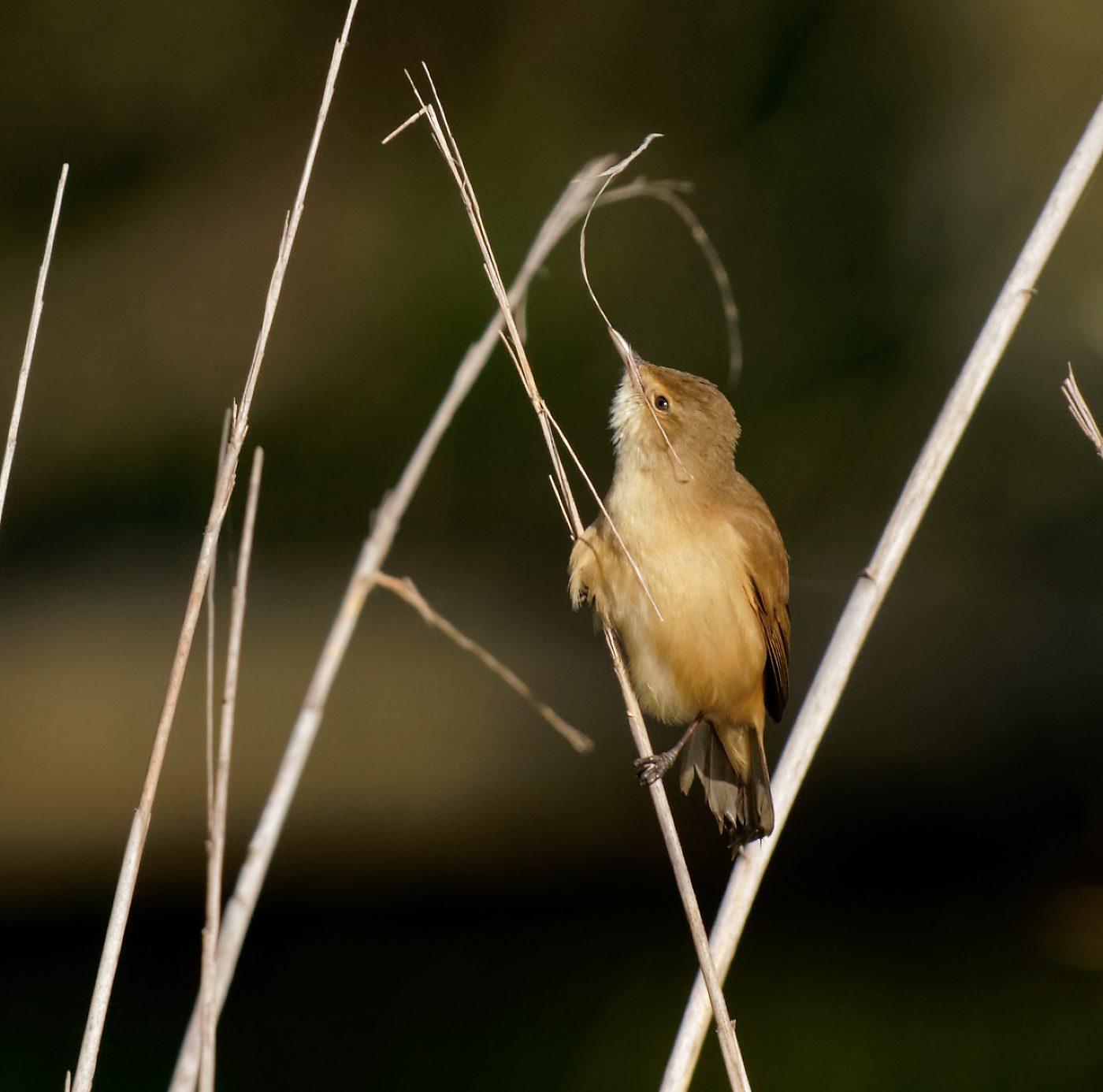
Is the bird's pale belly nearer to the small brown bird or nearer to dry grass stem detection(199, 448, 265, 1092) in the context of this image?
the small brown bird

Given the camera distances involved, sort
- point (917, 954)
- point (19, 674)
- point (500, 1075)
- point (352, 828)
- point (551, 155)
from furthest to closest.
→ point (19, 674) → point (352, 828) → point (551, 155) → point (917, 954) → point (500, 1075)

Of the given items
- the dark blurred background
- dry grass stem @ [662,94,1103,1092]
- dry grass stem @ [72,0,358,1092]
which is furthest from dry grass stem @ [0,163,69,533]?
the dark blurred background

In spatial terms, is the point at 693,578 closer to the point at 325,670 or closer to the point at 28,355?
the point at 325,670

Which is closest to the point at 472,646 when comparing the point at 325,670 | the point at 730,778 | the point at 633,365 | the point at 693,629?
the point at 325,670

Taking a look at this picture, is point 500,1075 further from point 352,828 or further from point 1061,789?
point 1061,789

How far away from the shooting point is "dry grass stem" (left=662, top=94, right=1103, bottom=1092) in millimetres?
2025

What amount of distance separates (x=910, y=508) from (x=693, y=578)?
68 centimetres

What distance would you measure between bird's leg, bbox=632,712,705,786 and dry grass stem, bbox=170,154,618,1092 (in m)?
0.49

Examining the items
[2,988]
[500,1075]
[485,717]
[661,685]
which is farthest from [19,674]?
[661,685]

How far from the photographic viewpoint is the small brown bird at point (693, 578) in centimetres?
268

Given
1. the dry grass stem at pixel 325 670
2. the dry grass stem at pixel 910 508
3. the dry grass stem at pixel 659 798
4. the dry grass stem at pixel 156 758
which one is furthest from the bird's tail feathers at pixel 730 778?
the dry grass stem at pixel 156 758

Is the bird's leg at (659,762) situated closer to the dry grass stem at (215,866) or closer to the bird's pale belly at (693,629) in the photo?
the bird's pale belly at (693,629)

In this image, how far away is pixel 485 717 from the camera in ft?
22.8

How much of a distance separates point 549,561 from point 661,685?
3.64 metres
